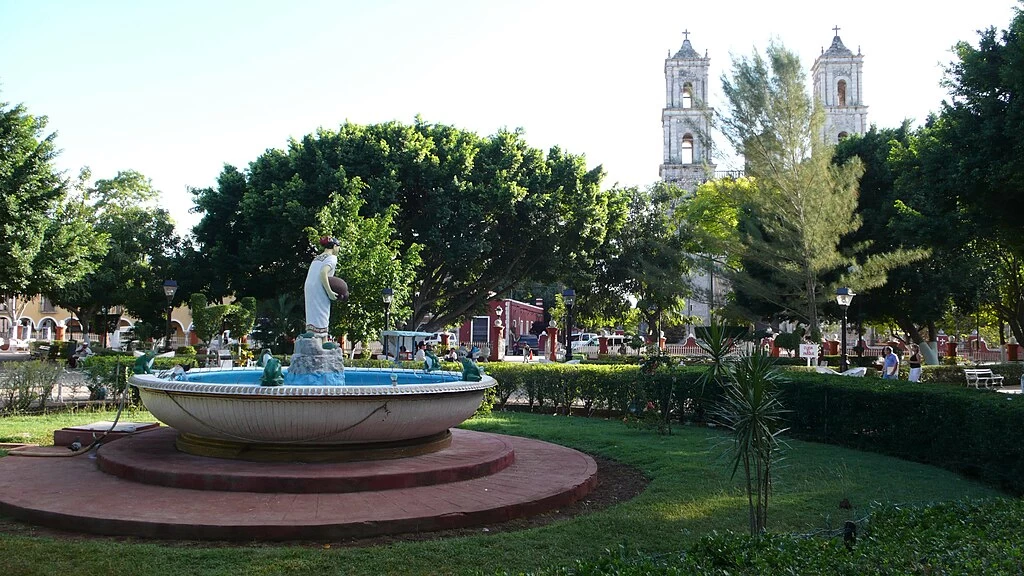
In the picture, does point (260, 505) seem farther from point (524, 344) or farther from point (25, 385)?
point (524, 344)

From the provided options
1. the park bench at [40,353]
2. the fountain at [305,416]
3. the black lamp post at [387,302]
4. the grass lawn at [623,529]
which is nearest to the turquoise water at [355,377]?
the fountain at [305,416]

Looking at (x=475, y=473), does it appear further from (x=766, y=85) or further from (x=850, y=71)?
(x=850, y=71)

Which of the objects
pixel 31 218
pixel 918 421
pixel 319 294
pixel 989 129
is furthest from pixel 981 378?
pixel 31 218

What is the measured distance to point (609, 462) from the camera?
32.3 feet

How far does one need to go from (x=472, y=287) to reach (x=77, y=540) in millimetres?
26918

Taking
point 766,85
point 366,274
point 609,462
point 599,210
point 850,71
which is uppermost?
point 850,71

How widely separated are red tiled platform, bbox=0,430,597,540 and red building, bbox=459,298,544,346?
1236 inches

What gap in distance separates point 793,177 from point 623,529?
66.4 ft

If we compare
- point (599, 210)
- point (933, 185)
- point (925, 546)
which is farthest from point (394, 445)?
point (599, 210)

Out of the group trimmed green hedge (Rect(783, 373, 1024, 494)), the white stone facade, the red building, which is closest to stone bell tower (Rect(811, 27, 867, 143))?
the white stone facade

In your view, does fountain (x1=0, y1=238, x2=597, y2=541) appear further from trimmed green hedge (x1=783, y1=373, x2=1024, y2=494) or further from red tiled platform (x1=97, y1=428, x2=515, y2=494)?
trimmed green hedge (x1=783, y1=373, x2=1024, y2=494)

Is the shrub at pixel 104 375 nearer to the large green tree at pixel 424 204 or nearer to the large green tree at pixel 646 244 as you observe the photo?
the large green tree at pixel 424 204

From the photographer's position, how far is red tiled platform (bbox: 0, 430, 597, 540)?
5.80 metres

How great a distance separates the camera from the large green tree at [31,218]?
19547 millimetres
